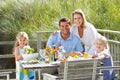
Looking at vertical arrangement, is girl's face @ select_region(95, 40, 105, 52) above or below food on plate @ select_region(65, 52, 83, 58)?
above

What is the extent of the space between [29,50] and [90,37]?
3.53 ft

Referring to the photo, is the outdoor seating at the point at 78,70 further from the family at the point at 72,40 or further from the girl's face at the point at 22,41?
the girl's face at the point at 22,41

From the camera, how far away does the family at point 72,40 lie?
6503 millimetres

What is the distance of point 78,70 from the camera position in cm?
555

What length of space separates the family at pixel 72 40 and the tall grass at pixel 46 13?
117 inches

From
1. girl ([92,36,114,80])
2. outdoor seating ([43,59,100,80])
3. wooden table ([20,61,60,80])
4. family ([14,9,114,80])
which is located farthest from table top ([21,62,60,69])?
girl ([92,36,114,80])

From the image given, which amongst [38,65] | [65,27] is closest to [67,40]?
[65,27]

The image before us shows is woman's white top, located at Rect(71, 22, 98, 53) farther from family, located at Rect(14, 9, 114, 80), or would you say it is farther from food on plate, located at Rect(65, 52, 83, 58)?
food on plate, located at Rect(65, 52, 83, 58)

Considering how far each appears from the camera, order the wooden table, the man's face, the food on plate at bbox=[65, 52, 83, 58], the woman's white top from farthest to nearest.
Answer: the woman's white top
the man's face
the food on plate at bbox=[65, 52, 83, 58]
the wooden table

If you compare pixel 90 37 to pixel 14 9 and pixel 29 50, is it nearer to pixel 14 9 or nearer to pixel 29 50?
pixel 29 50

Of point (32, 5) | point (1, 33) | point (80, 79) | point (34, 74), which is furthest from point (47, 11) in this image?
point (80, 79)

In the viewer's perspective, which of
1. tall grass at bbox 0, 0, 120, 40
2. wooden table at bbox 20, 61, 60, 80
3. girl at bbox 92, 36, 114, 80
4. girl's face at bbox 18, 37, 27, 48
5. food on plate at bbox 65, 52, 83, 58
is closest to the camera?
wooden table at bbox 20, 61, 60, 80

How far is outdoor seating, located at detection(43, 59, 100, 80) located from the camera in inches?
215

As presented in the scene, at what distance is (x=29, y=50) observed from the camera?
6500 mm
